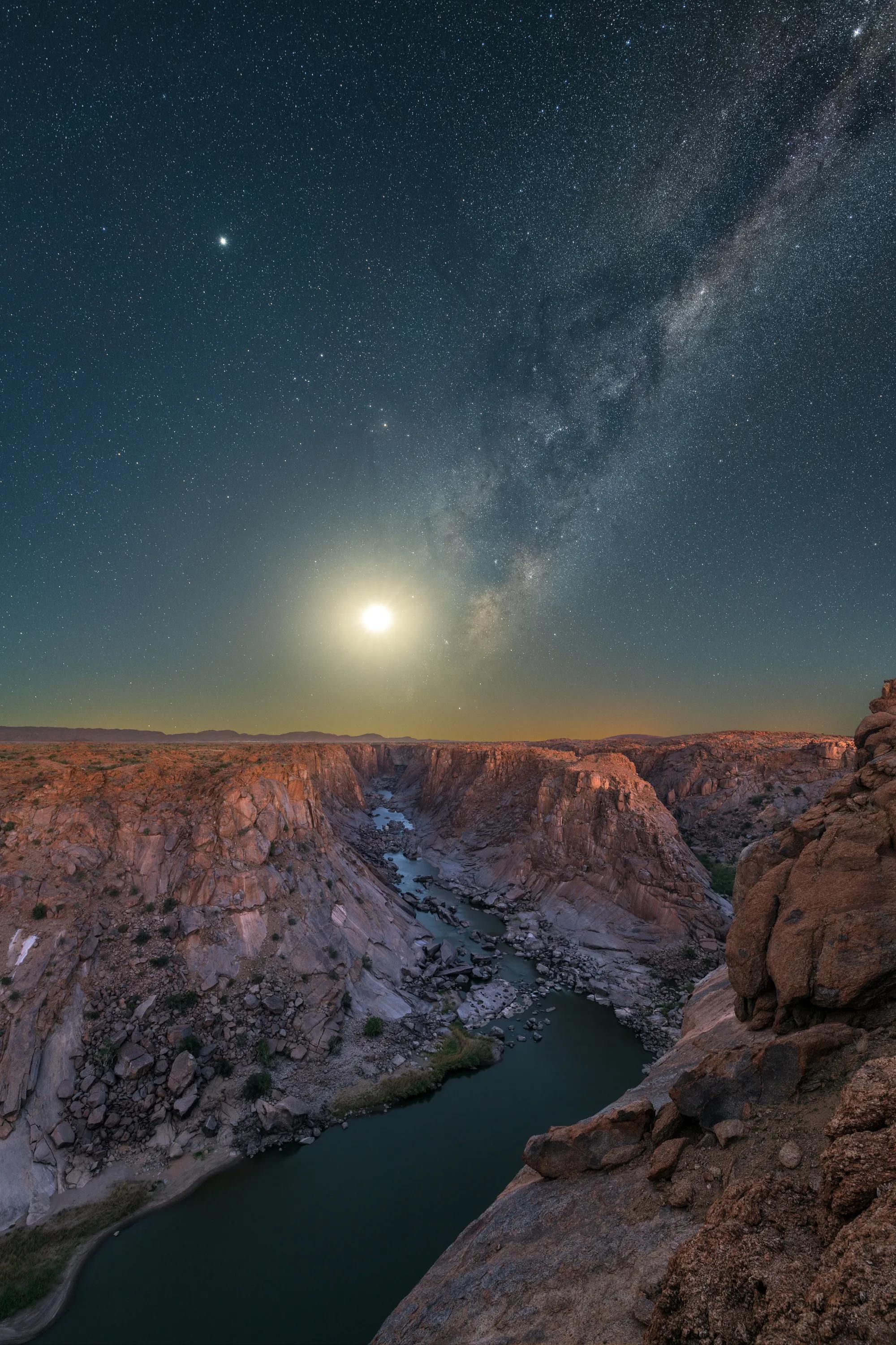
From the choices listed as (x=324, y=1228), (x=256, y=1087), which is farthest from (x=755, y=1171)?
(x=256, y=1087)

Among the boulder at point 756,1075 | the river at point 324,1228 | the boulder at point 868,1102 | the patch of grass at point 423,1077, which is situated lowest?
the river at point 324,1228

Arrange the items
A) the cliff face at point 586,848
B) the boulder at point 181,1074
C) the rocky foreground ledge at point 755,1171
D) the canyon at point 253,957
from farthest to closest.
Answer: the cliff face at point 586,848
the boulder at point 181,1074
the canyon at point 253,957
the rocky foreground ledge at point 755,1171

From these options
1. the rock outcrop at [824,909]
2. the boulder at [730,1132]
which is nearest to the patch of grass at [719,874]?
the rock outcrop at [824,909]

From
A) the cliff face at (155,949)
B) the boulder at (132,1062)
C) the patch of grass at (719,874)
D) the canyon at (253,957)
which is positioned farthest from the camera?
the patch of grass at (719,874)

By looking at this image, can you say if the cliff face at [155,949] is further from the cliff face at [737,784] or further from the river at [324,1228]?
the cliff face at [737,784]

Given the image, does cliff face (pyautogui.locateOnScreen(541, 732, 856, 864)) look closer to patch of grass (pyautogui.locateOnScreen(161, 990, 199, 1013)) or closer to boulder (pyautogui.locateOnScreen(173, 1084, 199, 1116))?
patch of grass (pyautogui.locateOnScreen(161, 990, 199, 1013))
